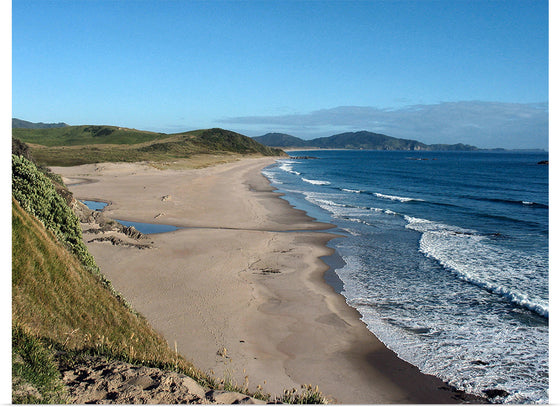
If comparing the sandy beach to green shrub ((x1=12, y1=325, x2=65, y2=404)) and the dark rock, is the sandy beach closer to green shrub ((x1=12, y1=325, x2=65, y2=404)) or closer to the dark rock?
the dark rock

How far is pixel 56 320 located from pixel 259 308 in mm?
6582

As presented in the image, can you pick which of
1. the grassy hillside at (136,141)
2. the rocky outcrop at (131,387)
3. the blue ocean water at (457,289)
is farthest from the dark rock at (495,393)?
the grassy hillside at (136,141)

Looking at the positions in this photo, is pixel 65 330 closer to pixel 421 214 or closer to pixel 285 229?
pixel 285 229

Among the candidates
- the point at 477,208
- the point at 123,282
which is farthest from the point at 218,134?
the point at 123,282

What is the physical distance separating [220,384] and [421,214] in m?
27.6

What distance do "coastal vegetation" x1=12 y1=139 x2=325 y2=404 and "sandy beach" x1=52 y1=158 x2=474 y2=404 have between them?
1280 mm

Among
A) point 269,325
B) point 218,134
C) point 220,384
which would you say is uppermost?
point 218,134

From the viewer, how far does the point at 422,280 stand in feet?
49.7

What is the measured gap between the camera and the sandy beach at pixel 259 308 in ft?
28.3

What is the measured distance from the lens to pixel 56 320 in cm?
680

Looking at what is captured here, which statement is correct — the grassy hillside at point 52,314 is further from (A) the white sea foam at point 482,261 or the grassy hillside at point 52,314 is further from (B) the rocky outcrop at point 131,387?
(A) the white sea foam at point 482,261

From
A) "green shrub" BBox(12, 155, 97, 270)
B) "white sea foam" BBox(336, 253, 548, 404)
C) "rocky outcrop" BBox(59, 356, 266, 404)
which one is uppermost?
"green shrub" BBox(12, 155, 97, 270)

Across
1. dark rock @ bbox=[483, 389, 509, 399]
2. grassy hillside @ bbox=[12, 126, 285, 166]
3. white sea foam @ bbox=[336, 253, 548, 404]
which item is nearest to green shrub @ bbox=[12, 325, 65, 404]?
white sea foam @ bbox=[336, 253, 548, 404]

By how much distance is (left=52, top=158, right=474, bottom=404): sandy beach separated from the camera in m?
8.62
